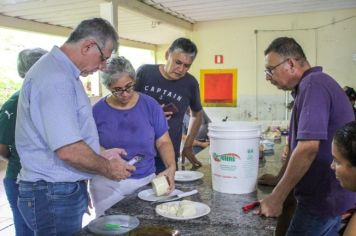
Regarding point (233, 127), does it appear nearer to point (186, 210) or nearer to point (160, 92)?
point (186, 210)

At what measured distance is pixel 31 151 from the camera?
1.37 meters

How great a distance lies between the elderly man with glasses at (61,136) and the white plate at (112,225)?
230 millimetres

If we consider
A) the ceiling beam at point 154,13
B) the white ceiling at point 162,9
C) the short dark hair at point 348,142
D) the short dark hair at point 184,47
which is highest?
the white ceiling at point 162,9

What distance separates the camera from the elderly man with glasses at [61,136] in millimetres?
1270

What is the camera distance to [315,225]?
1.49 metres

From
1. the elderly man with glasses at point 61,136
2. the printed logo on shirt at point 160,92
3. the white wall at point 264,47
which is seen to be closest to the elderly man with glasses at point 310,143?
the elderly man with glasses at point 61,136

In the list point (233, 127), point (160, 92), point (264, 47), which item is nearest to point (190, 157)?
point (160, 92)

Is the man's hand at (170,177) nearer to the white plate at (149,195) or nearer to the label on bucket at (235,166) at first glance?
the white plate at (149,195)

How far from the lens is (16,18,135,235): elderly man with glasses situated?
4.17 feet

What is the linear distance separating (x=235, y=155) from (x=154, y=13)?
330 cm

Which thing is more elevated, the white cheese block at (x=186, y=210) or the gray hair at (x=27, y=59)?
the gray hair at (x=27, y=59)

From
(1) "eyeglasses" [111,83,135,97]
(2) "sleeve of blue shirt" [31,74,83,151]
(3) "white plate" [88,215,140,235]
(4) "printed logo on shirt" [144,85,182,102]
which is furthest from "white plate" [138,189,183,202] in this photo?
(4) "printed logo on shirt" [144,85,182,102]

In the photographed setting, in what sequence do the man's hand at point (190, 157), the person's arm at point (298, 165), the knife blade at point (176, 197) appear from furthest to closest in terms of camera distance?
the man's hand at point (190, 157) → the knife blade at point (176, 197) → the person's arm at point (298, 165)

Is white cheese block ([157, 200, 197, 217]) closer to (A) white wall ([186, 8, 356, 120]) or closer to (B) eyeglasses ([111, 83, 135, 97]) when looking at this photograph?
(B) eyeglasses ([111, 83, 135, 97])
